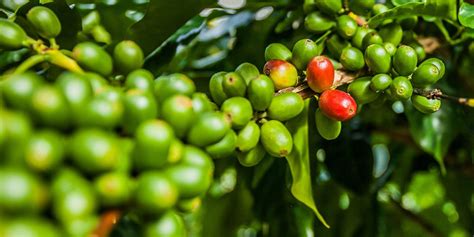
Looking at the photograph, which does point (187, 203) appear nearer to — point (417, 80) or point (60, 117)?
point (60, 117)

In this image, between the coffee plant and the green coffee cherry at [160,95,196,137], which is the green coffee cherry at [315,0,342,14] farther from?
the green coffee cherry at [160,95,196,137]

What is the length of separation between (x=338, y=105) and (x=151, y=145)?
0.88 feet

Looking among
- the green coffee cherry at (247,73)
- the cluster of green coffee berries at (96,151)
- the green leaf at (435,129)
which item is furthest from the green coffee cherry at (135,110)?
the green leaf at (435,129)

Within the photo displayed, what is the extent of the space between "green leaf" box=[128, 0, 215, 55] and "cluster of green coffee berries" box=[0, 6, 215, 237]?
294 millimetres

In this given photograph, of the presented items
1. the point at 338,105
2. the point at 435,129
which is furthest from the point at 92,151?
the point at 435,129

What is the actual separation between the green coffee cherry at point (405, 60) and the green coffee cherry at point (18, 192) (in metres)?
0.45

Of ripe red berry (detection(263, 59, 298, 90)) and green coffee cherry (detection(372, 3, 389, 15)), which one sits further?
green coffee cherry (detection(372, 3, 389, 15))

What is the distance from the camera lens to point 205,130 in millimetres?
521

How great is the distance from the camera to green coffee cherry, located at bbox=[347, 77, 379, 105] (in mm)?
716

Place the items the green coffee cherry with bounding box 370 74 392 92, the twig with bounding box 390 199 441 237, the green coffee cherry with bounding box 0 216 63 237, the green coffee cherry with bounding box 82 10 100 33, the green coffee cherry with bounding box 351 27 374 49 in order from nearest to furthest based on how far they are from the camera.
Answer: the green coffee cherry with bounding box 0 216 63 237 → the green coffee cherry with bounding box 370 74 392 92 → the green coffee cherry with bounding box 351 27 374 49 → the green coffee cherry with bounding box 82 10 100 33 → the twig with bounding box 390 199 441 237

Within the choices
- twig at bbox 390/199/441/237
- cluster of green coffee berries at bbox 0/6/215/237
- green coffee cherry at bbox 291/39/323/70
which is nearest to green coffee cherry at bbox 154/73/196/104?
cluster of green coffee berries at bbox 0/6/215/237

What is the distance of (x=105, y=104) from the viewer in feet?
1.47

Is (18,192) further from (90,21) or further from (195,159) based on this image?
(90,21)

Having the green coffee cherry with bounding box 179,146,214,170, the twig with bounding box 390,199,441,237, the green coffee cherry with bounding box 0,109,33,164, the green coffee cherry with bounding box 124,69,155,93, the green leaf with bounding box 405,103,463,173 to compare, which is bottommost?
the twig with bounding box 390,199,441,237
